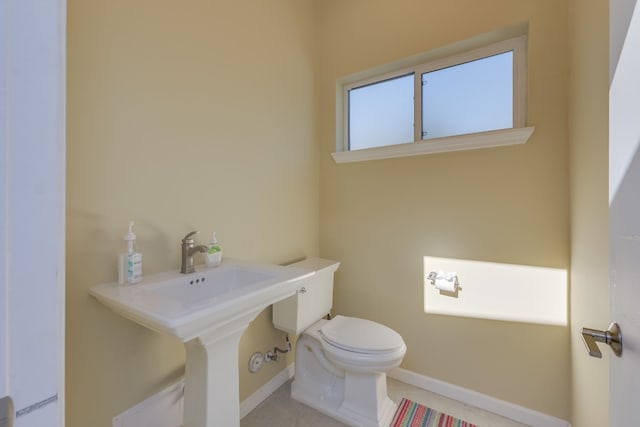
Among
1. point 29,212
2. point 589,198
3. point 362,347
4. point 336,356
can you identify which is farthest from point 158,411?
point 589,198

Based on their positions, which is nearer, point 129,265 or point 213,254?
point 129,265

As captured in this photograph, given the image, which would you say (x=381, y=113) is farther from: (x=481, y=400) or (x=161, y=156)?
(x=481, y=400)

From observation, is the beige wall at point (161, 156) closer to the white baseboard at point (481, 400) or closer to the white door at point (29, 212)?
the white door at point (29, 212)

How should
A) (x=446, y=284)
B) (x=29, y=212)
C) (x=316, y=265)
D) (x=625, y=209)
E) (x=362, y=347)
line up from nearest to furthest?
1. (x=29, y=212)
2. (x=625, y=209)
3. (x=362, y=347)
4. (x=446, y=284)
5. (x=316, y=265)

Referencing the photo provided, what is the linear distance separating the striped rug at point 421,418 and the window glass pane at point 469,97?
1.72 metres

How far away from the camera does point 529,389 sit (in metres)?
1.49

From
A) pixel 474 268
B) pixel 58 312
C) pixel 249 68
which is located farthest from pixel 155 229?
pixel 474 268

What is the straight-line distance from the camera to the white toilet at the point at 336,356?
4.64ft

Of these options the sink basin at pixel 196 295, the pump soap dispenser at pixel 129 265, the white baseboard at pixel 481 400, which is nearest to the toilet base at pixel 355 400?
the white baseboard at pixel 481 400

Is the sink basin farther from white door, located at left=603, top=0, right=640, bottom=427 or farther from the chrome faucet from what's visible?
white door, located at left=603, top=0, right=640, bottom=427

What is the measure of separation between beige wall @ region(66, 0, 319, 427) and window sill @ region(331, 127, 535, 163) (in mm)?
564

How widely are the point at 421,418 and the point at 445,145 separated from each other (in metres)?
1.63

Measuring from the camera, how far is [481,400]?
1.60 meters

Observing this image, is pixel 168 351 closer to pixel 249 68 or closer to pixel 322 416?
pixel 322 416
